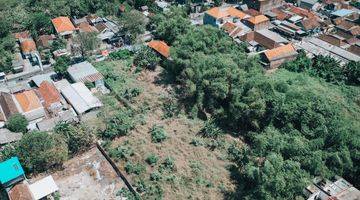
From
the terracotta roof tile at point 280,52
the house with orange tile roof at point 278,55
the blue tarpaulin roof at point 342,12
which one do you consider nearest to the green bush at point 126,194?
the house with orange tile roof at point 278,55

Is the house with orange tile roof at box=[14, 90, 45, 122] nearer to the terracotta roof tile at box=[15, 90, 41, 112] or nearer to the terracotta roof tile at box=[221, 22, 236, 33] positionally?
the terracotta roof tile at box=[15, 90, 41, 112]

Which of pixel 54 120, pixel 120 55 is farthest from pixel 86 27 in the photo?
pixel 54 120

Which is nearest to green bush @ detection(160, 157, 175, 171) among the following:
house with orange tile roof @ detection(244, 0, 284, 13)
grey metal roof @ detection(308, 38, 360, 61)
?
grey metal roof @ detection(308, 38, 360, 61)

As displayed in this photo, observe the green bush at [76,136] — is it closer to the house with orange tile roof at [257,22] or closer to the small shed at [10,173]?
the small shed at [10,173]

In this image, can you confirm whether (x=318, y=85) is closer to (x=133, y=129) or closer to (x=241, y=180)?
(x=241, y=180)

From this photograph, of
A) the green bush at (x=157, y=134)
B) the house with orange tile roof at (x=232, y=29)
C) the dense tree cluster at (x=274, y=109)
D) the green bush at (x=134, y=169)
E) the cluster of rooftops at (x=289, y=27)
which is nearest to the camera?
the dense tree cluster at (x=274, y=109)

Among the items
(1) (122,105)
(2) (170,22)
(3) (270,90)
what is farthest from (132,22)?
(3) (270,90)
